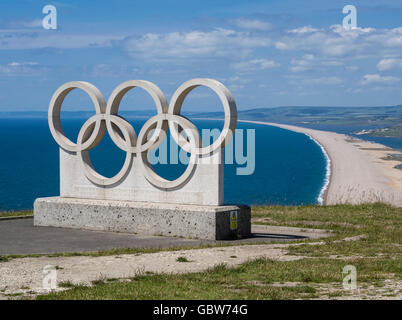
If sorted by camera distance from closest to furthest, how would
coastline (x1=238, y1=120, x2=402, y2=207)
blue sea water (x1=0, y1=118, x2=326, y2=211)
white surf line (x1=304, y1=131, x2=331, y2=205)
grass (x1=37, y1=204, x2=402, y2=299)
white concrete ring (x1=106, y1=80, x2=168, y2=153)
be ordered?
grass (x1=37, y1=204, x2=402, y2=299) → white concrete ring (x1=106, y1=80, x2=168, y2=153) → coastline (x1=238, y1=120, x2=402, y2=207) → white surf line (x1=304, y1=131, x2=331, y2=205) → blue sea water (x1=0, y1=118, x2=326, y2=211)

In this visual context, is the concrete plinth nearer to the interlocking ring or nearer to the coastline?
the interlocking ring

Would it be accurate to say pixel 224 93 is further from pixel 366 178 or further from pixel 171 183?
pixel 366 178

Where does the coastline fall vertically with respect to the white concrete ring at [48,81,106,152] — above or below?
below

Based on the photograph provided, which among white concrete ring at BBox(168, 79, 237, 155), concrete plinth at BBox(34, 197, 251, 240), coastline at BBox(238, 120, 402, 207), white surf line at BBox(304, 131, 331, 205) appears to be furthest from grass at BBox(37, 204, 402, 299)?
white surf line at BBox(304, 131, 331, 205)

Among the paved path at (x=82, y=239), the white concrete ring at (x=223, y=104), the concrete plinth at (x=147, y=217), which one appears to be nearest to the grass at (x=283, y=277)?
the paved path at (x=82, y=239)

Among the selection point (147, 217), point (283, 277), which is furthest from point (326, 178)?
point (283, 277)

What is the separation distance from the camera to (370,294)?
10516 mm

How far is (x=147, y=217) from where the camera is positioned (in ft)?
65.3

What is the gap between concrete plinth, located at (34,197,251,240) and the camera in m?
18.9

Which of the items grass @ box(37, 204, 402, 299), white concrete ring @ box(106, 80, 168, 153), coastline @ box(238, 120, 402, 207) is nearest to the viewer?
grass @ box(37, 204, 402, 299)

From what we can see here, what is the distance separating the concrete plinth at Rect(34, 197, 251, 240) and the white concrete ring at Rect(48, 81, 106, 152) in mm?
1820

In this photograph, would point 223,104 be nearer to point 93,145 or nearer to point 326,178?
point 93,145
